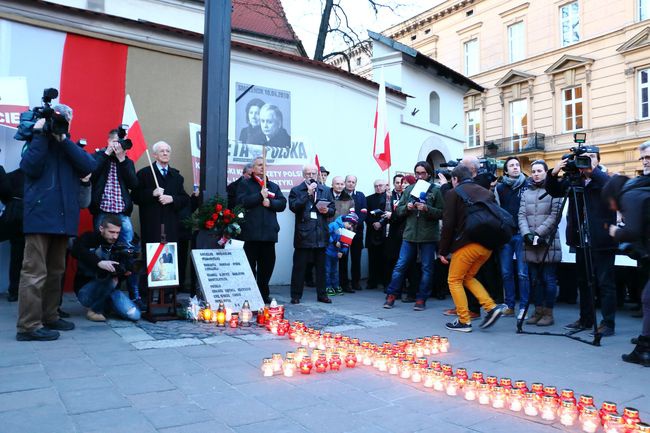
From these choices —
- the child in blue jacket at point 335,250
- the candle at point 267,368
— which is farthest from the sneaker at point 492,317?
the child in blue jacket at point 335,250

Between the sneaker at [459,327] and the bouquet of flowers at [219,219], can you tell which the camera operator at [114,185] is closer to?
the bouquet of flowers at [219,219]

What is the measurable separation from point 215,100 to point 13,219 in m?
2.93

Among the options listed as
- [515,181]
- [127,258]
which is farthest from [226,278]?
[515,181]

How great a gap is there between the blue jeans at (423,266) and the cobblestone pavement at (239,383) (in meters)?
1.59

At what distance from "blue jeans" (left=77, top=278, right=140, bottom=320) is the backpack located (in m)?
3.90

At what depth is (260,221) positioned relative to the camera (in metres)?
7.19

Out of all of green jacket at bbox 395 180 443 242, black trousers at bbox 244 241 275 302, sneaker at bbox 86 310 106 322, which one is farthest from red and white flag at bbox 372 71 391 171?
sneaker at bbox 86 310 106 322

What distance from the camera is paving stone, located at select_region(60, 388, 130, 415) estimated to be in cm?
310

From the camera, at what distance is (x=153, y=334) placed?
5191mm

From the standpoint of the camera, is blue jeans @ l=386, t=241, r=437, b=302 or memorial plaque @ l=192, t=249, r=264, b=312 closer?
memorial plaque @ l=192, t=249, r=264, b=312

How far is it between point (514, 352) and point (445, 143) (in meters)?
10.6

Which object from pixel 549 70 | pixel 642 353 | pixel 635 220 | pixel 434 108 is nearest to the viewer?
pixel 635 220

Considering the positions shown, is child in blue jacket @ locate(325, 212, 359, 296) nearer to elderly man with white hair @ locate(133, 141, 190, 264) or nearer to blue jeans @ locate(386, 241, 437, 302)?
blue jeans @ locate(386, 241, 437, 302)

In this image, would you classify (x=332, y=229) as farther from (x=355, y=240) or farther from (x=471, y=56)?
(x=471, y=56)
